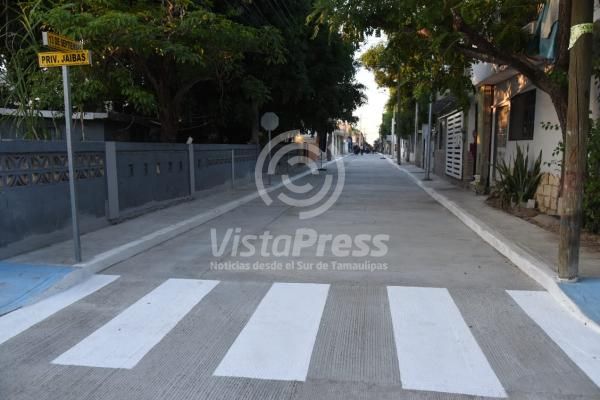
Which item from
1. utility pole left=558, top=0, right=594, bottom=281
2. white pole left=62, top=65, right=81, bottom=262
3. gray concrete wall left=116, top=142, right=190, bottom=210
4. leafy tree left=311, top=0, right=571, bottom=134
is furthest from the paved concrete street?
leafy tree left=311, top=0, right=571, bottom=134

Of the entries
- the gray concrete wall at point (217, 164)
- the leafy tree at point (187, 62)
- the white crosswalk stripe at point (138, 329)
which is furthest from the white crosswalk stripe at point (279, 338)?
the gray concrete wall at point (217, 164)

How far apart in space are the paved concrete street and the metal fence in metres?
1.61

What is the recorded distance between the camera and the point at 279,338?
4637mm

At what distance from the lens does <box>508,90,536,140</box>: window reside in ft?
41.7

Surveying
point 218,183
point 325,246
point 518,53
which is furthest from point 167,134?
point 518,53

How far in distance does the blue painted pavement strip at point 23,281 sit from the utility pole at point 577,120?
20.1 feet

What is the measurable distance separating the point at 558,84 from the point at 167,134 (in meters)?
10.4

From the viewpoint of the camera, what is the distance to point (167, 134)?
14.8 metres

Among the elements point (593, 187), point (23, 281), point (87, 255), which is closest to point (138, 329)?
point (23, 281)

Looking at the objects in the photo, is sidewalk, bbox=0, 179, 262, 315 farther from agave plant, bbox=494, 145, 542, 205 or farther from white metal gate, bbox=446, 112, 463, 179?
white metal gate, bbox=446, 112, 463, 179

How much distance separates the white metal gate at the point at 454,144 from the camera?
20438mm

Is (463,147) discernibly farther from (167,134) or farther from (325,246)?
(325,246)

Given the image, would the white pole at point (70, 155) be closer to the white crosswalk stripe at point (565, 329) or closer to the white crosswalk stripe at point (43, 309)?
the white crosswalk stripe at point (43, 309)

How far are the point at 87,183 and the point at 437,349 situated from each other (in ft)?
24.1
